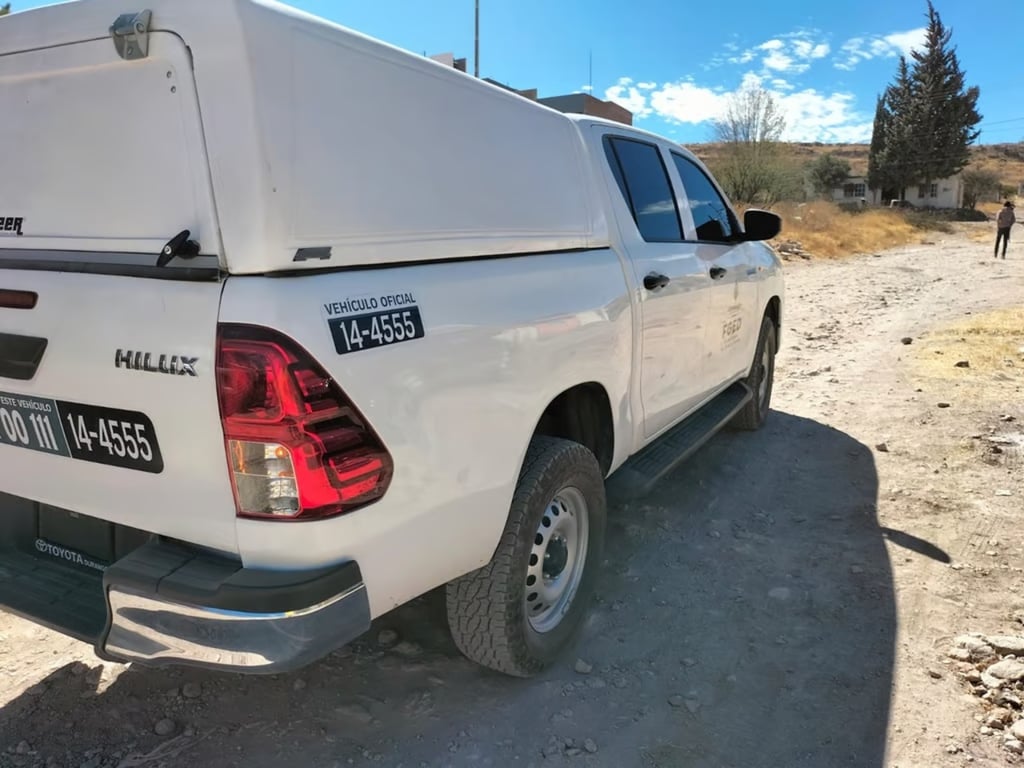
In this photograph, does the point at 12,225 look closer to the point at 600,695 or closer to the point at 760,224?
the point at 600,695

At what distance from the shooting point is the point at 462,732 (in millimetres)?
2631

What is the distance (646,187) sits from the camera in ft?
12.9

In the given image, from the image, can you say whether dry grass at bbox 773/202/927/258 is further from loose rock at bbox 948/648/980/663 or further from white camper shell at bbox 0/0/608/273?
white camper shell at bbox 0/0/608/273

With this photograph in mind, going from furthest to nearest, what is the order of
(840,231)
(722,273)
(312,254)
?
(840,231), (722,273), (312,254)

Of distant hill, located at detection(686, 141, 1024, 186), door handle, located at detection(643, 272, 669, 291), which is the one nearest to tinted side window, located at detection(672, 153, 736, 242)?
door handle, located at detection(643, 272, 669, 291)

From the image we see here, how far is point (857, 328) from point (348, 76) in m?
10.2

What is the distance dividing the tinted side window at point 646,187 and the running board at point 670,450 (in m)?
1.11

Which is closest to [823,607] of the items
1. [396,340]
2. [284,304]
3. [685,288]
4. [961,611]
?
[961,611]

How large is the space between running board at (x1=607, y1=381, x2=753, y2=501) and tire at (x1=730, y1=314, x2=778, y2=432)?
56 cm

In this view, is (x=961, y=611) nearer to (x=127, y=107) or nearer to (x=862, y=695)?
(x=862, y=695)

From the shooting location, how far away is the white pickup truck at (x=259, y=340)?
73.7 inches

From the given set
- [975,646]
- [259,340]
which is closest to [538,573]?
[259,340]

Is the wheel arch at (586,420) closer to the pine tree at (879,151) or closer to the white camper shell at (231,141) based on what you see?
the white camper shell at (231,141)

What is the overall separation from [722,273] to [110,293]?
137 inches
